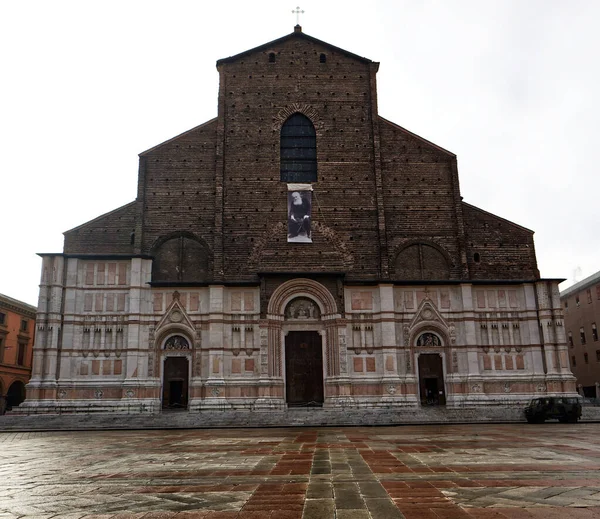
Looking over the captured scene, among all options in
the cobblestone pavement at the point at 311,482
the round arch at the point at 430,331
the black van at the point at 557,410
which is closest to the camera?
the cobblestone pavement at the point at 311,482

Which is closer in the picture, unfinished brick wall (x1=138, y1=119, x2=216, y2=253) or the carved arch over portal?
the carved arch over portal

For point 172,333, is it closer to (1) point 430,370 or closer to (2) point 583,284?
(1) point 430,370

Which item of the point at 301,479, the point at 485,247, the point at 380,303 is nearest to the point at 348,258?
the point at 380,303

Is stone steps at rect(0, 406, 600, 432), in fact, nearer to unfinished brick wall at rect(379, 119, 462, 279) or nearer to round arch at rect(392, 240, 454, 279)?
round arch at rect(392, 240, 454, 279)

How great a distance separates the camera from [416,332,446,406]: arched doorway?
2572 cm

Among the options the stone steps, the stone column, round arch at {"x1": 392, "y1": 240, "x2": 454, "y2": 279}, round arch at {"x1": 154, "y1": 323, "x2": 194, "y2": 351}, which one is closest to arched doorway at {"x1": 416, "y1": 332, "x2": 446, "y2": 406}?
the stone steps

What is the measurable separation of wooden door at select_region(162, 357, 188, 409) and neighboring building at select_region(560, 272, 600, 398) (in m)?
28.7

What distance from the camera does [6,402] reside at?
3831cm

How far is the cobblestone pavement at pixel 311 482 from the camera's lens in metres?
5.32

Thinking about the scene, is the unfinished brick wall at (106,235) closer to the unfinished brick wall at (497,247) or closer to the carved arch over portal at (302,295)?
the carved arch over portal at (302,295)

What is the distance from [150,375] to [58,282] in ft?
19.3

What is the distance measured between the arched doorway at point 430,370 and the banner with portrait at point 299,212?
7.22 metres

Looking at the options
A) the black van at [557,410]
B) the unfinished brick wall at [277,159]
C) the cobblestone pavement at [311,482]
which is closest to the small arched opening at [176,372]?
the unfinished brick wall at [277,159]

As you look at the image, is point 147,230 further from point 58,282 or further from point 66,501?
point 66,501
